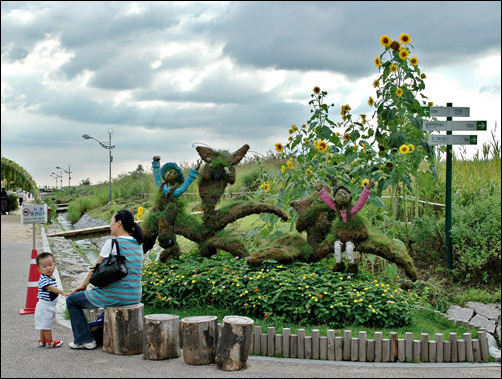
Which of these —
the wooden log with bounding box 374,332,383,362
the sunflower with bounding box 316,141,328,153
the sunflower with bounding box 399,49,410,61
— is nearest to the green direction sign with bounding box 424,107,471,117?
the sunflower with bounding box 399,49,410,61

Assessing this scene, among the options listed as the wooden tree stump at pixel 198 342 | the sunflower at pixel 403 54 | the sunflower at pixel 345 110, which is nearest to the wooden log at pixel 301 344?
the wooden tree stump at pixel 198 342

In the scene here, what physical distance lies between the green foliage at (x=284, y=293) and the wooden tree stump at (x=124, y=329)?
1.23 m

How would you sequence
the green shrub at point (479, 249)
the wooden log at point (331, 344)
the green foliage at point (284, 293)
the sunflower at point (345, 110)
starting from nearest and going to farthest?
the wooden log at point (331, 344) < the green foliage at point (284, 293) < the green shrub at point (479, 249) < the sunflower at point (345, 110)

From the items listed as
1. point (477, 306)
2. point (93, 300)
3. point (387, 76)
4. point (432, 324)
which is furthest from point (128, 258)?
point (387, 76)

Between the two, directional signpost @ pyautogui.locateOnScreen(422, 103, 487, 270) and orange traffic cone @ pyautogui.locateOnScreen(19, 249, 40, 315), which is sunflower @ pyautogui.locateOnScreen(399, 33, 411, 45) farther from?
orange traffic cone @ pyautogui.locateOnScreen(19, 249, 40, 315)

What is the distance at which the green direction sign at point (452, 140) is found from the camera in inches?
323

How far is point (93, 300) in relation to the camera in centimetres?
539

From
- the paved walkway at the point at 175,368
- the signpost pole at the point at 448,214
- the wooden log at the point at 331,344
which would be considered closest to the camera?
the paved walkway at the point at 175,368

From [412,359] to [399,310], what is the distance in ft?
2.88

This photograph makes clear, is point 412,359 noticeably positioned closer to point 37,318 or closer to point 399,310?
point 399,310

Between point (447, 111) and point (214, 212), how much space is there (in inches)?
160

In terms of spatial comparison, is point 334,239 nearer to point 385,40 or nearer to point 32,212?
point 385,40

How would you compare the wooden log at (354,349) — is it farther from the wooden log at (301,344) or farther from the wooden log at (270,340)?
the wooden log at (270,340)

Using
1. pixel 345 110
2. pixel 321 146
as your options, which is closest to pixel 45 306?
pixel 321 146
